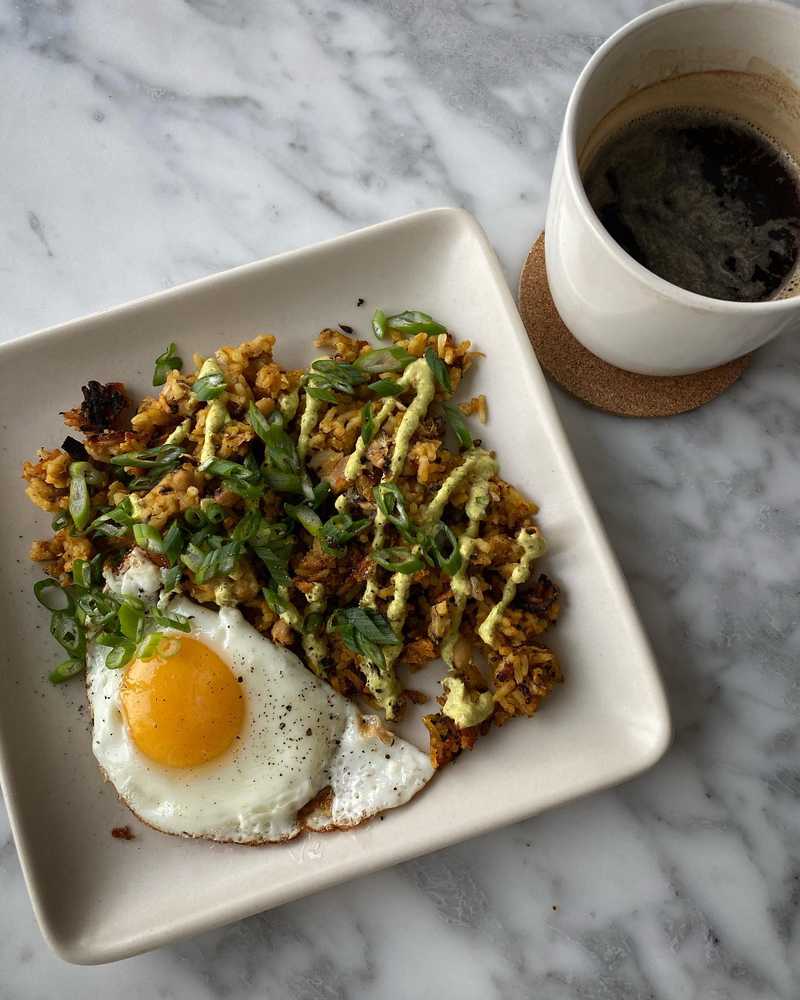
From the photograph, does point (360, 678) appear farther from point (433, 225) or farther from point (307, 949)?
point (433, 225)

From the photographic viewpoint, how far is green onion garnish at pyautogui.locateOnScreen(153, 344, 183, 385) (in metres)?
2.32

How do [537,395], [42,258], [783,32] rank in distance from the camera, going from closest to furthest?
[783,32] → [537,395] → [42,258]

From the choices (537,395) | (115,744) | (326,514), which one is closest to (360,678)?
(326,514)

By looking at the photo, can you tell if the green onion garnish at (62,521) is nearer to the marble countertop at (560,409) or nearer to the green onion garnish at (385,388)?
the marble countertop at (560,409)

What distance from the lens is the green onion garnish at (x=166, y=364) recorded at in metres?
2.32

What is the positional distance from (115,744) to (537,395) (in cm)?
128

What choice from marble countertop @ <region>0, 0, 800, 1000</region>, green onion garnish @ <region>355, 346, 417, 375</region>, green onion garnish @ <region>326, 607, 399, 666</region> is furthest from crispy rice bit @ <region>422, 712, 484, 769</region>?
green onion garnish @ <region>355, 346, 417, 375</region>

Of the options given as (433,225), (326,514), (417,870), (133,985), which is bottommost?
(133,985)

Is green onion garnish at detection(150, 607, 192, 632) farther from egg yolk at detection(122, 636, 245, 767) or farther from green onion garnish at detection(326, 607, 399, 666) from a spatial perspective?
green onion garnish at detection(326, 607, 399, 666)

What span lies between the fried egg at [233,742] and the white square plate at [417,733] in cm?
6

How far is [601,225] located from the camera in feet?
5.86

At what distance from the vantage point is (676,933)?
234cm

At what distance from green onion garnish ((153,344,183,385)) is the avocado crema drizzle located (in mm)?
367

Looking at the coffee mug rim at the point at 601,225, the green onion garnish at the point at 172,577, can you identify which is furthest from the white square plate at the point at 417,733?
the coffee mug rim at the point at 601,225
